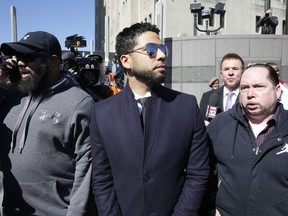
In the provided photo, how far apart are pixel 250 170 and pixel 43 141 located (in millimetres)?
1459

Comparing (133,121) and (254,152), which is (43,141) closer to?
(133,121)

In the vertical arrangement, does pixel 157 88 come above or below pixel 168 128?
above

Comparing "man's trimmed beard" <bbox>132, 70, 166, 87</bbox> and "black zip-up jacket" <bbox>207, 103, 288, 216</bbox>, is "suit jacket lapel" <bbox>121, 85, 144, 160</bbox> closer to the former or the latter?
"man's trimmed beard" <bbox>132, 70, 166, 87</bbox>

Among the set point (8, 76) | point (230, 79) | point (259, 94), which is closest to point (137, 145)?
point (259, 94)

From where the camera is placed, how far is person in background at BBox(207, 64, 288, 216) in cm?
218

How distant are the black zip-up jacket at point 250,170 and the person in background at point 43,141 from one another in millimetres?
992

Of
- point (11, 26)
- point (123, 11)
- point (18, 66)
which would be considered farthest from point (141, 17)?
point (18, 66)

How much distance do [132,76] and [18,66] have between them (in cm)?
89

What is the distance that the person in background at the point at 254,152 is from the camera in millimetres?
2180

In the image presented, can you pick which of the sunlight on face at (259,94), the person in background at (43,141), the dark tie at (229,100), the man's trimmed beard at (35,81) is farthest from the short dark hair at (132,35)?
the dark tie at (229,100)

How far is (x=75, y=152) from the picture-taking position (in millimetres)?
2441

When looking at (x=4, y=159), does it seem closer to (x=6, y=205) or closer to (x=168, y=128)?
(x=6, y=205)

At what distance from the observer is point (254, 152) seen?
223 cm

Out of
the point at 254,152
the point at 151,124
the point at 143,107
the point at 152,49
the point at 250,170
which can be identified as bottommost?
the point at 250,170
